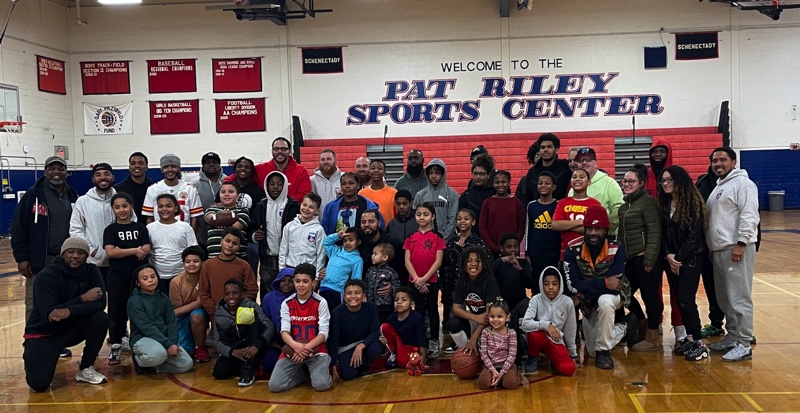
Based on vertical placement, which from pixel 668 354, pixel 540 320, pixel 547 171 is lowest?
pixel 668 354

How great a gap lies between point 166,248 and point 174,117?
13911mm

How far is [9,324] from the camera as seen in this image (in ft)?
26.0

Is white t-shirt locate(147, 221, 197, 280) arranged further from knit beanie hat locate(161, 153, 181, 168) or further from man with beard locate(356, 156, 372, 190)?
man with beard locate(356, 156, 372, 190)

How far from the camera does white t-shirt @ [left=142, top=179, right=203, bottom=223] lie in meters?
6.65

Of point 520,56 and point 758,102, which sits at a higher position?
point 520,56

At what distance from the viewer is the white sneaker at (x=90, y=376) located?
5.52 meters

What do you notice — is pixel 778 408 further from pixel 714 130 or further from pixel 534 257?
pixel 714 130

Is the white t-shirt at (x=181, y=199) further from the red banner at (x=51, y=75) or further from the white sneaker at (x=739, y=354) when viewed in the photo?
the red banner at (x=51, y=75)

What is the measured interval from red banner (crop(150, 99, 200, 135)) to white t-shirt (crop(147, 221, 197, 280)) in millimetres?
13581

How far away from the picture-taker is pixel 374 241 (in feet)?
20.2

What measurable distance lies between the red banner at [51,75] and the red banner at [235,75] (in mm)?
4158

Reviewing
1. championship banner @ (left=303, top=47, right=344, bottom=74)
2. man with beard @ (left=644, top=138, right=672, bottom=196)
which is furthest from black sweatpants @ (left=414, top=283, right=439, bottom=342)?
championship banner @ (left=303, top=47, right=344, bottom=74)

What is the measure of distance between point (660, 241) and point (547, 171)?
123 cm

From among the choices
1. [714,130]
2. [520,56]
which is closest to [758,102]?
[714,130]
